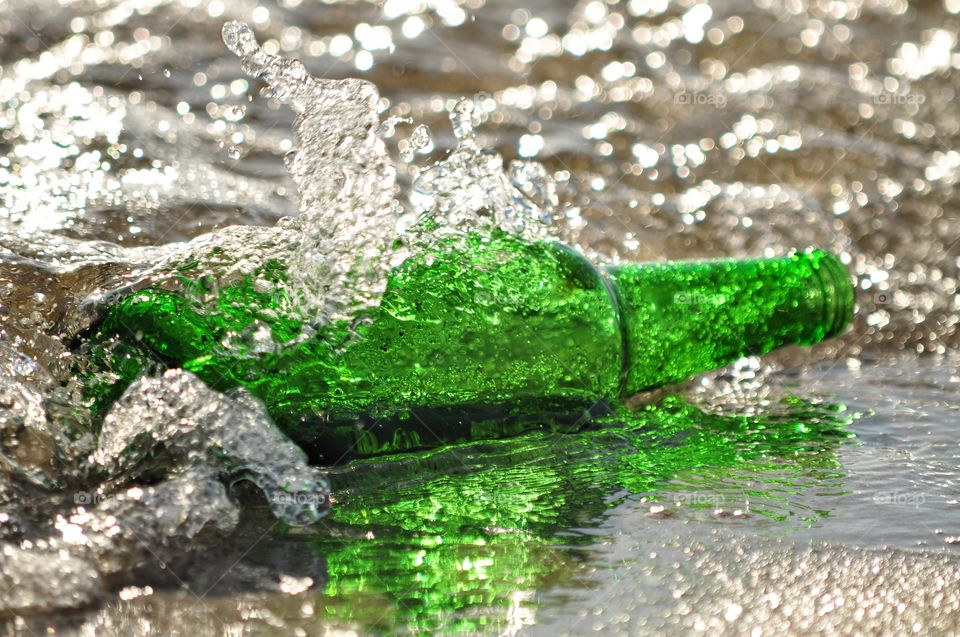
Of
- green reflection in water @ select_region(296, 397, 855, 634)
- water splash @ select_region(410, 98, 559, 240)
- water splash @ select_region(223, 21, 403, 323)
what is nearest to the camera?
green reflection in water @ select_region(296, 397, 855, 634)

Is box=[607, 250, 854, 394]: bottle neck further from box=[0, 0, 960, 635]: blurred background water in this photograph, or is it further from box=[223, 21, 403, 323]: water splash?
box=[223, 21, 403, 323]: water splash

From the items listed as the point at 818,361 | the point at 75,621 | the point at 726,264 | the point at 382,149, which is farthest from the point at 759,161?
the point at 75,621

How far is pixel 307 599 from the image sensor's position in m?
1.27

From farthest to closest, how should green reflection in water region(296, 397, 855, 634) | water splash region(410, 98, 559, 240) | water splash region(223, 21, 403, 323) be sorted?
water splash region(410, 98, 559, 240), water splash region(223, 21, 403, 323), green reflection in water region(296, 397, 855, 634)

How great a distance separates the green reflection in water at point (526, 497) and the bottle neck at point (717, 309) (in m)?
0.09

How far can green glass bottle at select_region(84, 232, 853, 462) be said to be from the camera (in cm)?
173

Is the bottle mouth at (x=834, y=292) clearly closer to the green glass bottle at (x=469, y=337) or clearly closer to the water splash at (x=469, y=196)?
the green glass bottle at (x=469, y=337)

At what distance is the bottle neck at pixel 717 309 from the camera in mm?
1939

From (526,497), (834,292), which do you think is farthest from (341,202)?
(834,292)

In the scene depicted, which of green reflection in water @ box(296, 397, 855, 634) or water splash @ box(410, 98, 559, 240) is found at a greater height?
water splash @ box(410, 98, 559, 240)

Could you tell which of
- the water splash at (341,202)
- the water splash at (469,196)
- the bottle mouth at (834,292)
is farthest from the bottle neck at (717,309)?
the water splash at (341,202)

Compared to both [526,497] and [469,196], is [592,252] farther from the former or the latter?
[526,497]

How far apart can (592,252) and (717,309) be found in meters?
0.80

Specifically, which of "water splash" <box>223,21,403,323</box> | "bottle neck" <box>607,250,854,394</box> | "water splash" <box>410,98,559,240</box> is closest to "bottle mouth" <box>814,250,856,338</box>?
"bottle neck" <box>607,250,854,394</box>
